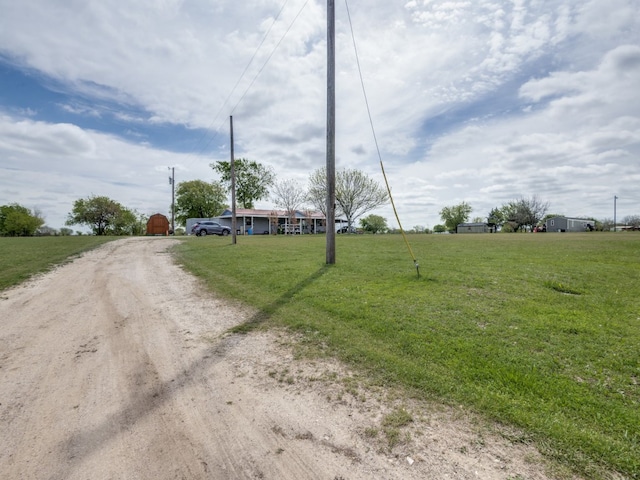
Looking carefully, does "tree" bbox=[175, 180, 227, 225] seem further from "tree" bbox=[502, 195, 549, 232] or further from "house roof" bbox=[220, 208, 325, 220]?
"tree" bbox=[502, 195, 549, 232]

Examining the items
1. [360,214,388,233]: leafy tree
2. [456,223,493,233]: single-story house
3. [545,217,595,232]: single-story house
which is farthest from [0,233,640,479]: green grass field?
[456,223,493,233]: single-story house

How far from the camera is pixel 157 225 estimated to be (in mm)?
48781

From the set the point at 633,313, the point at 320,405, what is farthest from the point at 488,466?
the point at 633,313

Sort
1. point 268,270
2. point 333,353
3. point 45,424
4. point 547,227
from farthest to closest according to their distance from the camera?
point 547,227 → point 268,270 → point 333,353 → point 45,424

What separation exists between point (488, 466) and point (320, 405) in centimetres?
137

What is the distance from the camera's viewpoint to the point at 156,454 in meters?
2.18

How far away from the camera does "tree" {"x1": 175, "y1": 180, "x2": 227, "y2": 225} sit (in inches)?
2271

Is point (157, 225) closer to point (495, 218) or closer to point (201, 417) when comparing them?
point (201, 417)

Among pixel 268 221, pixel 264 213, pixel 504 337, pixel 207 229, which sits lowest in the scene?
pixel 504 337

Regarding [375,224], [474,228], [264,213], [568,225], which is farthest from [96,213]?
[568,225]

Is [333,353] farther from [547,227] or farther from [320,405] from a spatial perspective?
[547,227]

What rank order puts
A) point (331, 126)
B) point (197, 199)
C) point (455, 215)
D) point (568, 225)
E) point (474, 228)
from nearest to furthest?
point (331, 126), point (197, 199), point (568, 225), point (474, 228), point (455, 215)

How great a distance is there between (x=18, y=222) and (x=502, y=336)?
67128mm

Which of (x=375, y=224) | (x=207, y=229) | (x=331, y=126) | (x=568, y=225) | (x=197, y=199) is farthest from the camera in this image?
(x=375, y=224)
